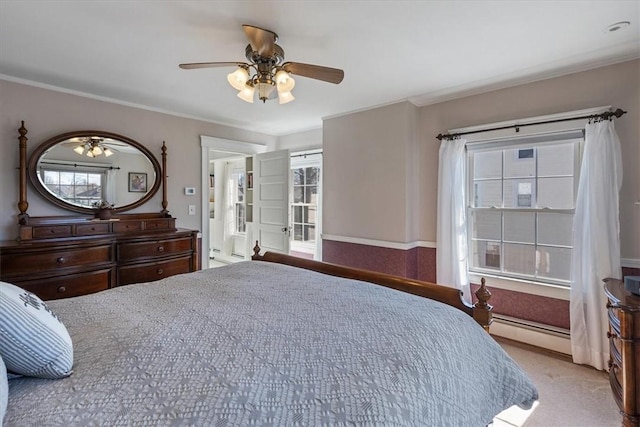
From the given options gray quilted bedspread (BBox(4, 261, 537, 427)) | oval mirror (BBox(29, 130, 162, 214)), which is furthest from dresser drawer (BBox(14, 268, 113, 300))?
gray quilted bedspread (BBox(4, 261, 537, 427))

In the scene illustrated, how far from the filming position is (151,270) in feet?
10.3

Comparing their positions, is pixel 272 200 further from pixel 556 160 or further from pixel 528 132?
pixel 556 160

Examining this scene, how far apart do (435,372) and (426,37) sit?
203 cm

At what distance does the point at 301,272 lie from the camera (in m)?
2.02

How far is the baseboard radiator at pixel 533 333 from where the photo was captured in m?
2.60

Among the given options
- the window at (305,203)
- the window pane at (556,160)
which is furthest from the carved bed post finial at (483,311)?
the window at (305,203)

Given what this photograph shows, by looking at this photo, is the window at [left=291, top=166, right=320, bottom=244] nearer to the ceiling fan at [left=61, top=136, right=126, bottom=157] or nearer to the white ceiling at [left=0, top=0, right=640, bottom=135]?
the white ceiling at [left=0, top=0, right=640, bottom=135]

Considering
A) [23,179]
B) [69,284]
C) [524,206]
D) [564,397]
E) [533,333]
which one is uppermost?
[23,179]

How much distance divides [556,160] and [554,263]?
0.91 meters

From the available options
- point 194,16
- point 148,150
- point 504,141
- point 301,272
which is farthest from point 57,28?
point 504,141

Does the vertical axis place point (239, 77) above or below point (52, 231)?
above

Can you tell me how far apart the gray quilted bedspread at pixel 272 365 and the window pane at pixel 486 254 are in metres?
1.94

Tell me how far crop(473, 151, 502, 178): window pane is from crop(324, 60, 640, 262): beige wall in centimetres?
33

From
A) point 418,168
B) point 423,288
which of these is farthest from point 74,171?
point 418,168
